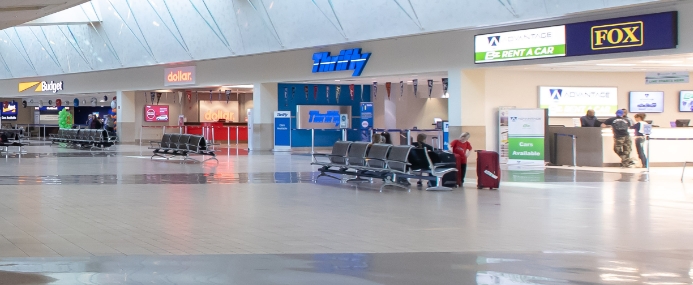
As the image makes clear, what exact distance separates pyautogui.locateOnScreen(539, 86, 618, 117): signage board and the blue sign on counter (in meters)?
12.3

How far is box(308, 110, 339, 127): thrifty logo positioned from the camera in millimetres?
34812

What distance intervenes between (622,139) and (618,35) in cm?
470

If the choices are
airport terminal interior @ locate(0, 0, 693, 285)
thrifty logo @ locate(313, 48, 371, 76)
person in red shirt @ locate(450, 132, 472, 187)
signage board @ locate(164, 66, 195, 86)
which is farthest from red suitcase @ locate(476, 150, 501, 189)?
signage board @ locate(164, 66, 195, 86)

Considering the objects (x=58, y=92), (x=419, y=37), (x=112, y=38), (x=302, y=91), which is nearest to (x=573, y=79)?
(x=419, y=37)

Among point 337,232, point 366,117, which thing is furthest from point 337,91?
point 337,232

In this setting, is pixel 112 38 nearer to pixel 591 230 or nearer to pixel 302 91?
pixel 302 91

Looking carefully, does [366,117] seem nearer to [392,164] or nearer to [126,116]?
[126,116]

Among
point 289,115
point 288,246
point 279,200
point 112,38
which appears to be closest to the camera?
point 288,246

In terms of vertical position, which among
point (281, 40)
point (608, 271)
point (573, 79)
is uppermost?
point (281, 40)

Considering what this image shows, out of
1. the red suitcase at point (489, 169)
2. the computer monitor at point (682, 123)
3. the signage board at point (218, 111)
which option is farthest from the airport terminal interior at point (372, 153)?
the signage board at point (218, 111)

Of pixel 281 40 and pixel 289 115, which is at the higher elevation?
pixel 281 40

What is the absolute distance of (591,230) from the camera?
1042 cm

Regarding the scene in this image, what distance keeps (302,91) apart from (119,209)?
22652 millimetres

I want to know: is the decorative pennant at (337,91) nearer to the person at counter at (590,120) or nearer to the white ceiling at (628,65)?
the white ceiling at (628,65)
